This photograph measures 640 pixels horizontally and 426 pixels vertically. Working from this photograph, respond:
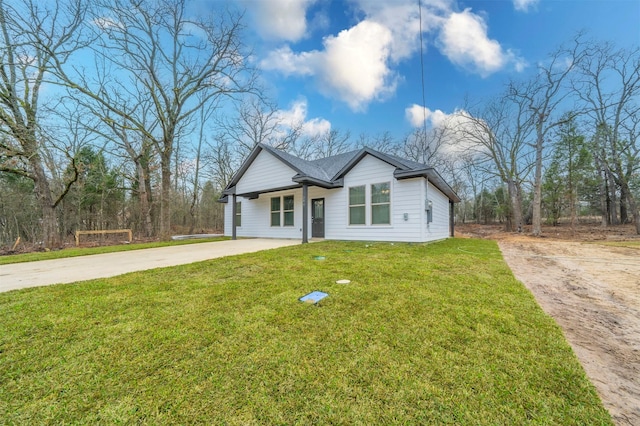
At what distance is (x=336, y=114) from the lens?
16.7 meters

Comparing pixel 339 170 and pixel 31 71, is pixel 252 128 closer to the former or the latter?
pixel 31 71

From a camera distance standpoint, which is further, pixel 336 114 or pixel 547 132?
pixel 336 114

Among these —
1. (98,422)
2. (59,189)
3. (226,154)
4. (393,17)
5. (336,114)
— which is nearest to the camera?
(98,422)

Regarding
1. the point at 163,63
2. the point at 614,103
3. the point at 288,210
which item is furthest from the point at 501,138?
the point at 163,63

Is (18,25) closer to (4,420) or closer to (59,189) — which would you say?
(59,189)

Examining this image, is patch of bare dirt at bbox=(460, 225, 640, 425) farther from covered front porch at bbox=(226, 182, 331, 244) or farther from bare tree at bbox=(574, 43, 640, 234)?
bare tree at bbox=(574, 43, 640, 234)

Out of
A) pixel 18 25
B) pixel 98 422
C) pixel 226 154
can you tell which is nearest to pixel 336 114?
pixel 226 154

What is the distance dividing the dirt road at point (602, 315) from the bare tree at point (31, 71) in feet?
45.0

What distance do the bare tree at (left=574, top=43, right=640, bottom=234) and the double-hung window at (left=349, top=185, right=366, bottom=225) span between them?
15.2 m

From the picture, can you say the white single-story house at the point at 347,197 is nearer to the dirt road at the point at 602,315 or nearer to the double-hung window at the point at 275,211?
the double-hung window at the point at 275,211

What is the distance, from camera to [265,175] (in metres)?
11.0

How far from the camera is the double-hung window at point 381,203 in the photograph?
8.70m

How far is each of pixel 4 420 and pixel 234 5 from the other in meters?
13.8

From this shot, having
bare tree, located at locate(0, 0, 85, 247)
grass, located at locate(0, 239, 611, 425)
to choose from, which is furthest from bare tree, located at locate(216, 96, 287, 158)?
grass, located at locate(0, 239, 611, 425)
